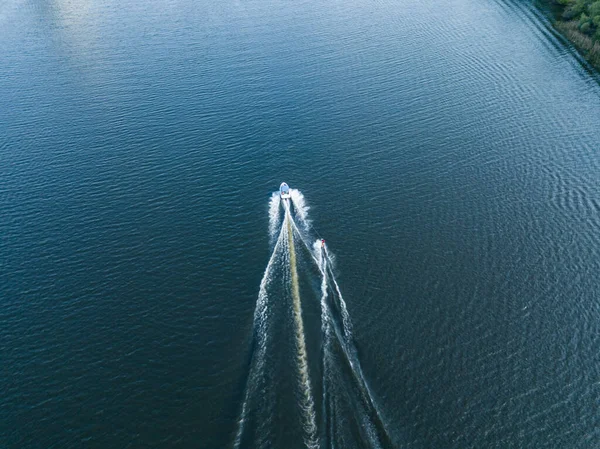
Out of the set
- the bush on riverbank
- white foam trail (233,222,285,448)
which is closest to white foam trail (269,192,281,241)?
white foam trail (233,222,285,448)

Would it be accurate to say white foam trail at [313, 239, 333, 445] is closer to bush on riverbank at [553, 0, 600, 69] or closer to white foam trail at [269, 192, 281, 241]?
white foam trail at [269, 192, 281, 241]

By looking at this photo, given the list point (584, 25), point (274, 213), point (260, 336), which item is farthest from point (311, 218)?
point (584, 25)

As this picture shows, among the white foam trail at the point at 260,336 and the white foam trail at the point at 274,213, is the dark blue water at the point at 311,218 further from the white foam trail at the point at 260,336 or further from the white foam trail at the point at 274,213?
the white foam trail at the point at 274,213

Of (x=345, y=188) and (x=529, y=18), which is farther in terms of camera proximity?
(x=529, y=18)

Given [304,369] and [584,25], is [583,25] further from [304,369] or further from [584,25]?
[304,369]

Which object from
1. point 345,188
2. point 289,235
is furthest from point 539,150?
point 289,235

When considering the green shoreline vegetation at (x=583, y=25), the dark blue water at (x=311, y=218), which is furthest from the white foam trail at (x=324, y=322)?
the green shoreline vegetation at (x=583, y=25)

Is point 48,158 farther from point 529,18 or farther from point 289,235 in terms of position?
point 529,18
